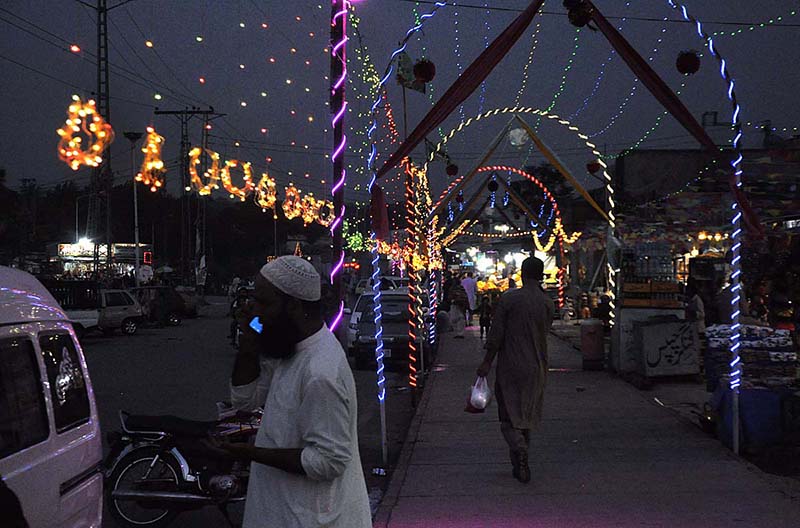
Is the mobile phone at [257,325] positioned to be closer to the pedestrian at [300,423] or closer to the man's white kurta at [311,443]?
the pedestrian at [300,423]

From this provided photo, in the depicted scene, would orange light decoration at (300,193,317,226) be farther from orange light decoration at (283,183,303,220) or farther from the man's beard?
the man's beard

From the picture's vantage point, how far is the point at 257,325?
3158 mm

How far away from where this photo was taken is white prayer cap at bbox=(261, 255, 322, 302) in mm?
3078

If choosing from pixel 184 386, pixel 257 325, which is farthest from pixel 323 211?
pixel 257 325

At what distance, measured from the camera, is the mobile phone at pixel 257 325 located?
10.3 feet

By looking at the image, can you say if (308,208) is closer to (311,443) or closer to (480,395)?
(480,395)

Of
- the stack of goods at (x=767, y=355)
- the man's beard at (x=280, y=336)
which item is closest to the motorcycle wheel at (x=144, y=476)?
the man's beard at (x=280, y=336)

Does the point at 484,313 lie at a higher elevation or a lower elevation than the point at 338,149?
lower

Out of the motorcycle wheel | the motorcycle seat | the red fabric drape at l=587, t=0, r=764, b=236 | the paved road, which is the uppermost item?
the red fabric drape at l=587, t=0, r=764, b=236

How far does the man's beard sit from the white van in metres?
1.38

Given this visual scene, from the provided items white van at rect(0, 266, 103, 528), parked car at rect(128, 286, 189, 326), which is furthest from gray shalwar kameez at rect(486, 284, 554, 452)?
parked car at rect(128, 286, 189, 326)

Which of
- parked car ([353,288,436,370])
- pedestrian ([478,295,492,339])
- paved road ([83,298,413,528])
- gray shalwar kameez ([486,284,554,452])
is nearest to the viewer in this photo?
gray shalwar kameez ([486,284,554,452])

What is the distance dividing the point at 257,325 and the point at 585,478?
5467 mm

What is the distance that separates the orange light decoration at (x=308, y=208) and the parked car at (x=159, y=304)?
23.5ft
